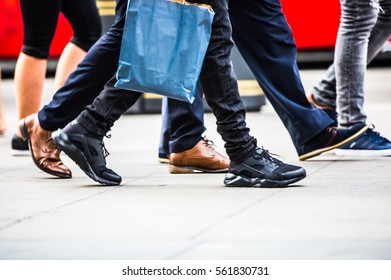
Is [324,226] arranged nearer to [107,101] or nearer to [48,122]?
[107,101]

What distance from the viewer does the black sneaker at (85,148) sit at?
4.64 m

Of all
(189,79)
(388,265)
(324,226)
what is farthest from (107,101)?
(388,265)

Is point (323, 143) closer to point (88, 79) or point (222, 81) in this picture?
point (222, 81)

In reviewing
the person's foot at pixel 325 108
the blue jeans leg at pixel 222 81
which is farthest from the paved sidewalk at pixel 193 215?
the person's foot at pixel 325 108

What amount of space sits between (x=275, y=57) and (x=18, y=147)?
5.58 feet

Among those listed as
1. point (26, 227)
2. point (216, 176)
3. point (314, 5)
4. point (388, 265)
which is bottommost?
point (314, 5)

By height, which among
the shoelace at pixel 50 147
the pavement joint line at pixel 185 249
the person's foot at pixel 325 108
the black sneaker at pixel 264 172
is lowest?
the person's foot at pixel 325 108

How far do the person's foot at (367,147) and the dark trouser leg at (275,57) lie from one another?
0.40m

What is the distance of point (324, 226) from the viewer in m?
3.66

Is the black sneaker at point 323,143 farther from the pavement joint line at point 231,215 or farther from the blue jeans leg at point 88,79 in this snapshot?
the blue jeans leg at point 88,79

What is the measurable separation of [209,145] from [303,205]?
1206mm

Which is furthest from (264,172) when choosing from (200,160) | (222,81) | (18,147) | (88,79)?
(18,147)

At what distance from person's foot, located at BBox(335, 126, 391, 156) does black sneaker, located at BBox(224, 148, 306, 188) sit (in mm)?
1159

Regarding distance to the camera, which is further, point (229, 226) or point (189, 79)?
point (189, 79)
